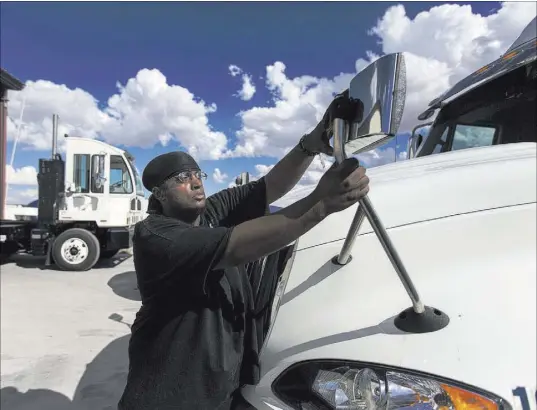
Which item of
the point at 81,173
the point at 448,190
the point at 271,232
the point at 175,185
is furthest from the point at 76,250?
the point at 448,190

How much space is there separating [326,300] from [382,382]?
13.3 inches

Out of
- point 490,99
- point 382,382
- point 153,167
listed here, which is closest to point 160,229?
point 153,167

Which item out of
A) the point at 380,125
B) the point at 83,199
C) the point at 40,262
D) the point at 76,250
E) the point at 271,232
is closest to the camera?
the point at 380,125

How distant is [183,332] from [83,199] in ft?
32.6

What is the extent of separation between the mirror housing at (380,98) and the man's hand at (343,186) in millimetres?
81

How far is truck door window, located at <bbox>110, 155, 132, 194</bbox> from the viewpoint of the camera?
10719 millimetres

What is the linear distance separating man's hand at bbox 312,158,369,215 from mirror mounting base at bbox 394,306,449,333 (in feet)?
1.16

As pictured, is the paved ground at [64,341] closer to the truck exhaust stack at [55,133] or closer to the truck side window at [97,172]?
the truck side window at [97,172]

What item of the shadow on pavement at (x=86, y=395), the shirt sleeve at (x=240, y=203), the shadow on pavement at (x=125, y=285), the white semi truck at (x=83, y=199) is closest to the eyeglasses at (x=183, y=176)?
the shirt sleeve at (x=240, y=203)

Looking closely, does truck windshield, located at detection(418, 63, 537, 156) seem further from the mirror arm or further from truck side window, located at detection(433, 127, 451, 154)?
the mirror arm

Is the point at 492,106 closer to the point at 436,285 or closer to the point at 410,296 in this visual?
the point at 436,285

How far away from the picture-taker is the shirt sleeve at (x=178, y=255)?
134cm

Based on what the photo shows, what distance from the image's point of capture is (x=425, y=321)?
47.4 inches

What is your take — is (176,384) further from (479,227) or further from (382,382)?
(479,227)
